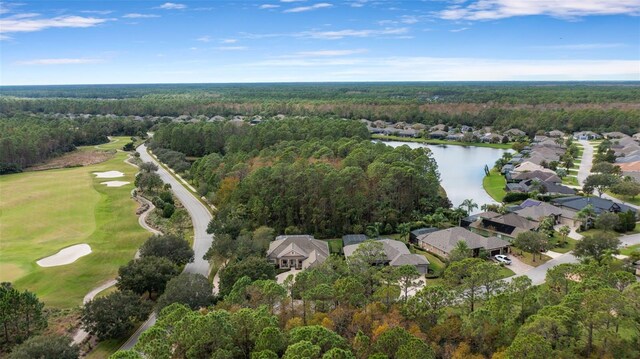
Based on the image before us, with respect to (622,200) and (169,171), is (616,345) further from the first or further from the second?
(169,171)

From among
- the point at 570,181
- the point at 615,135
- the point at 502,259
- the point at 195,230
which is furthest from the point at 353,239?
the point at 615,135

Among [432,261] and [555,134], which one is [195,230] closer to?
[432,261]

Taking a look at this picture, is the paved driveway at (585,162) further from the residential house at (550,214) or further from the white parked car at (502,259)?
the white parked car at (502,259)

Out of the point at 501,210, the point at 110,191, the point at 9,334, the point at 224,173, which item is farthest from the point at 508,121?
the point at 9,334

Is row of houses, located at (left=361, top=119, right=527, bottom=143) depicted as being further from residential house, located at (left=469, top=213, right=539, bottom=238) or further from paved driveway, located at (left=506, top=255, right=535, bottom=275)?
paved driveway, located at (left=506, top=255, right=535, bottom=275)

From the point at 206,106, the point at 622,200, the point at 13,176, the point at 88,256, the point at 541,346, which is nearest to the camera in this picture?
the point at 541,346

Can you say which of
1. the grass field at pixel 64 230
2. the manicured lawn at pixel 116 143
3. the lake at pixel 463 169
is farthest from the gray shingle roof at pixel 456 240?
the manicured lawn at pixel 116 143

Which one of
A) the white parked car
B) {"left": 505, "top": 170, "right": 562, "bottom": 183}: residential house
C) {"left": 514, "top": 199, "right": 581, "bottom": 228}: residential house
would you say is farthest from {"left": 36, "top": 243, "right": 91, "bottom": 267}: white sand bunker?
{"left": 505, "top": 170, "right": 562, "bottom": 183}: residential house
